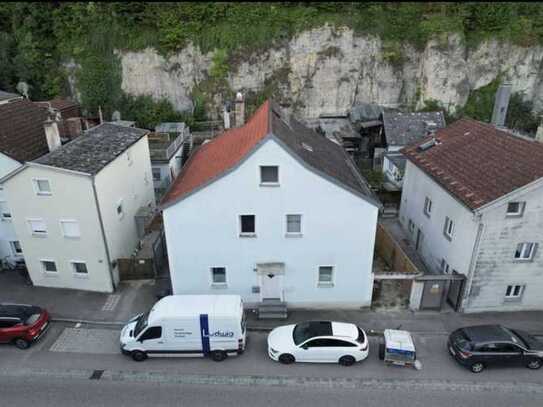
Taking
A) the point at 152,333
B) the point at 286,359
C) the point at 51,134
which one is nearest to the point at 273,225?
the point at 286,359

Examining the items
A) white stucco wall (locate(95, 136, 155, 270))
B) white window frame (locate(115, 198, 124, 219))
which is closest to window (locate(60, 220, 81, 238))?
white stucco wall (locate(95, 136, 155, 270))

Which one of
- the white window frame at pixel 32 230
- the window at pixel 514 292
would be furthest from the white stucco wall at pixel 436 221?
the white window frame at pixel 32 230

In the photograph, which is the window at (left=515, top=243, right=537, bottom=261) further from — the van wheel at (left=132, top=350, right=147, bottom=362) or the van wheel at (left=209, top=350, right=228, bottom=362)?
the van wheel at (left=132, top=350, right=147, bottom=362)

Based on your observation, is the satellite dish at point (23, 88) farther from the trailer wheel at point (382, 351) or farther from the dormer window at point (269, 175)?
the trailer wheel at point (382, 351)

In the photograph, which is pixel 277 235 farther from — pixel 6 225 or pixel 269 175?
pixel 6 225

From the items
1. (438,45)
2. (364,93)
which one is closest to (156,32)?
(364,93)

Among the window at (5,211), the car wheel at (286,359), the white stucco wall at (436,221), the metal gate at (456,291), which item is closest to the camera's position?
the car wheel at (286,359)
